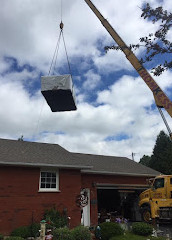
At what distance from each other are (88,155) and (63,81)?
44.9ft

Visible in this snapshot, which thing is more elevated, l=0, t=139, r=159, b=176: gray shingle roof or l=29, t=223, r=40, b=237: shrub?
l=0, t=139, r=159, b=176: gray shingle roof

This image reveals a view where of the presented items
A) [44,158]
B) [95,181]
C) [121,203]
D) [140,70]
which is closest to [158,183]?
[95,181]

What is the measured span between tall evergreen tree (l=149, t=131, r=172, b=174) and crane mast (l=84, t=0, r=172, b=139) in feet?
70.9

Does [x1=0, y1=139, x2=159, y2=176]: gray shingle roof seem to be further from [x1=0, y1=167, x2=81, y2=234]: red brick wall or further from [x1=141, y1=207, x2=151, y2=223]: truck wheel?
[x1=141, y1=207, x2=151, y2=223]: truck wheel

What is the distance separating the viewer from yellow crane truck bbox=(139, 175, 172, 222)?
559 inches

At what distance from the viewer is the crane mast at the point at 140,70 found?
10147 mm

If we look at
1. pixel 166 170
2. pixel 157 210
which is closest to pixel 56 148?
pixel 157 210

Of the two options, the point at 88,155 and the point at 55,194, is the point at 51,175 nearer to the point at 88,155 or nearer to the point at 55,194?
the point at 55,194

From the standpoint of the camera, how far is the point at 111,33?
12.8 meters

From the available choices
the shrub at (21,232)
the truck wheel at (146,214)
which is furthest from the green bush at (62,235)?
the truck wheel at (146,214)

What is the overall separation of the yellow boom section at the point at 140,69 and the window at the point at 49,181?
762cm

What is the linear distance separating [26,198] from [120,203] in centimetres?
1073

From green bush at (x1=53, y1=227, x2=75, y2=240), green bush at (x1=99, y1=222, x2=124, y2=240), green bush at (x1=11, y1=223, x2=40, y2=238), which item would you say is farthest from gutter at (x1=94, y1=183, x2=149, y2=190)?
green bush at (x1=53, y1=227, x2=75, y2=240)

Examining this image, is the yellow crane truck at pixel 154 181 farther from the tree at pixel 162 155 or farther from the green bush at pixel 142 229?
the tree at pixel 162 155
